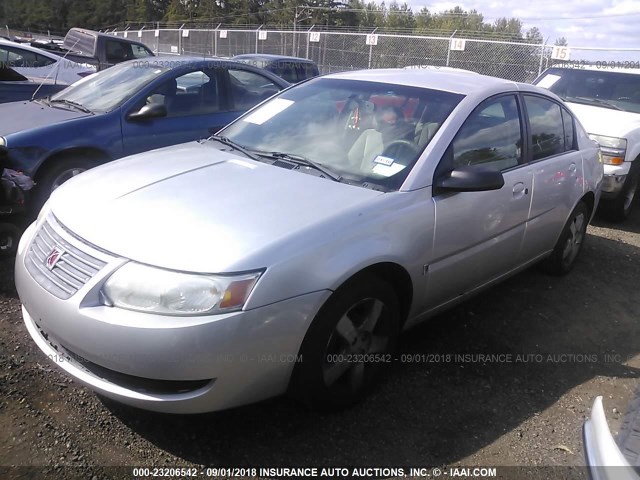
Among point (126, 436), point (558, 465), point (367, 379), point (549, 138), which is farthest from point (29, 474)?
point (549, 138)

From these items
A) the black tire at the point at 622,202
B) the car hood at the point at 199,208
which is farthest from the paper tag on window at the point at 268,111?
the black tire at the point at 622,202

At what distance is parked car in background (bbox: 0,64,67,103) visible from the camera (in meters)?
7.60

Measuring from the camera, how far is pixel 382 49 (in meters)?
18.4

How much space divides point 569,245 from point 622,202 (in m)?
2.46

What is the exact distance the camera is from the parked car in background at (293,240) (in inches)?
89.7

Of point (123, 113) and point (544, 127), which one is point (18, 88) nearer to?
point (123, 113)

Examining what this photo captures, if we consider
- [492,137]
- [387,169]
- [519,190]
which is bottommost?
[519,190]

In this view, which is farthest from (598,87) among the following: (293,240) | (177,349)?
(177,349)

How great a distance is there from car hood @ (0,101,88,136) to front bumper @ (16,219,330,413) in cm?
314

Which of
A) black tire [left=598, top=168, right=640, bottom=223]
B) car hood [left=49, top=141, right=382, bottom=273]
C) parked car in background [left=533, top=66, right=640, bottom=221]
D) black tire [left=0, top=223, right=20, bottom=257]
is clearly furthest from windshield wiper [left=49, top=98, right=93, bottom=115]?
black tire [left=598, top=168, right=640, bottom=223]

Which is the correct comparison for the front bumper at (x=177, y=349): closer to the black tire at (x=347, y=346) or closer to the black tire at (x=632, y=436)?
the black tire at (x=347, y=346)

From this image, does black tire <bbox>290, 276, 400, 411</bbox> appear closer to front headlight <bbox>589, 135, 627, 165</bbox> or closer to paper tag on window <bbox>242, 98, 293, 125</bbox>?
paper tag on window <bbox>242, 98, 293, 125</bbox>

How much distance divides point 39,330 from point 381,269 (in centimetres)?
169

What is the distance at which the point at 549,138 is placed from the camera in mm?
4277
